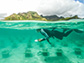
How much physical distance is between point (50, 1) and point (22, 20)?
19.6ft

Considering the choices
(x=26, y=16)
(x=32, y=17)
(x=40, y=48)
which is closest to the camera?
(x=26, y=16)

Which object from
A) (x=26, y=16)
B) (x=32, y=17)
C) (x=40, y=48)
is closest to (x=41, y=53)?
(x=40, y=48)

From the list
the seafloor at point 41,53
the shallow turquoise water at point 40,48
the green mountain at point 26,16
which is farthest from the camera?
the green mountain at point 26,16

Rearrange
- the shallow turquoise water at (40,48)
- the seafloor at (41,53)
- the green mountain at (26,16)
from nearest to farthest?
the seafloor at (41,53), the shallow turquoise water at (40,48), the green mountain at (26,16)

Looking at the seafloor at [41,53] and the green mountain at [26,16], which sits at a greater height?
the green mountain at [26,16]

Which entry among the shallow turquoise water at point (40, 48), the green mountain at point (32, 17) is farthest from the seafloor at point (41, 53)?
the green mountain at point (32, 17)

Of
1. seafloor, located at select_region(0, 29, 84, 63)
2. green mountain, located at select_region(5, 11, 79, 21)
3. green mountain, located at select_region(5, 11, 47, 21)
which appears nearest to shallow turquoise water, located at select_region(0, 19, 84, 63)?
seafloor, located at select_region(0, 29, 84, 63)

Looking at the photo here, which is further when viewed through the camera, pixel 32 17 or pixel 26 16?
pixel 32 17

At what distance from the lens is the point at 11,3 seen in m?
12.6

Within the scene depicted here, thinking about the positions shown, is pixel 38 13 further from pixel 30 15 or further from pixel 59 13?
pixel 59 13

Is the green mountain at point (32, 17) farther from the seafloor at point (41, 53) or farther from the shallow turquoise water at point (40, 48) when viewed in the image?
the seafloor at point (41, 53)

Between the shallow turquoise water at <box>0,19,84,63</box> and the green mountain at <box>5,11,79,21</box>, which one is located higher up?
the green mountain at <box>5,11,79,21</box>

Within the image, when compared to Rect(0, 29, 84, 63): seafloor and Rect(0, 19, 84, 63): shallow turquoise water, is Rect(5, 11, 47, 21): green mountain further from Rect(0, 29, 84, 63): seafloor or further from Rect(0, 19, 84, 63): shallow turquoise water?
Rect(0, 29, 84, 63): seafloor

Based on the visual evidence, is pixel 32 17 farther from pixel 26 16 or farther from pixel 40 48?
pixel 40 48
